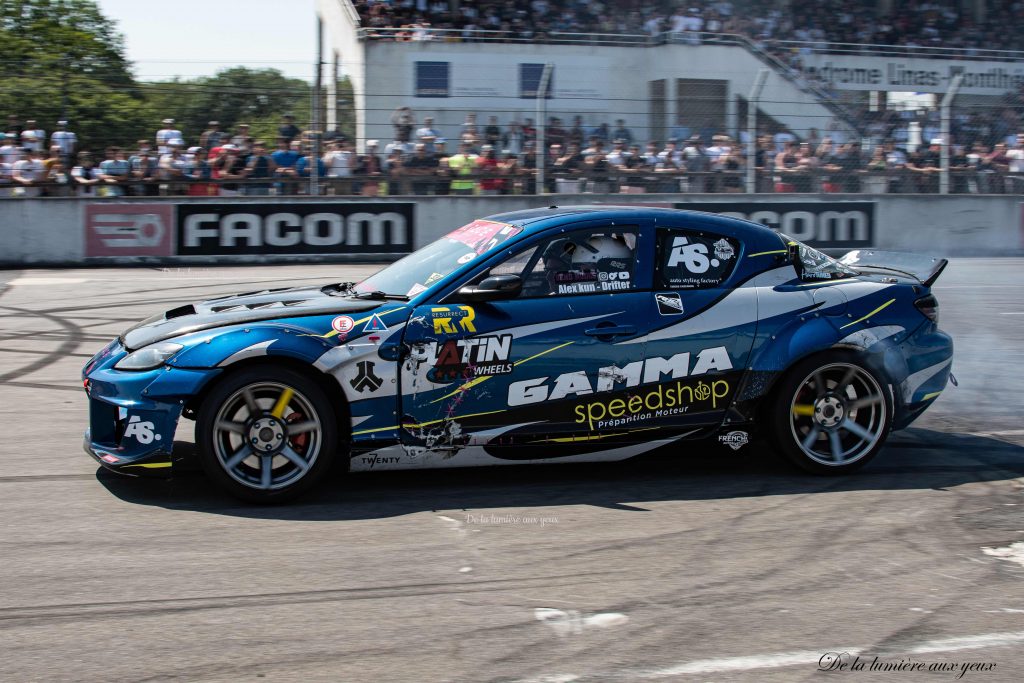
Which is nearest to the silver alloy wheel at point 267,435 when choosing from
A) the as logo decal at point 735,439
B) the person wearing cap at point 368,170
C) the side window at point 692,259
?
the side window at point 692,259

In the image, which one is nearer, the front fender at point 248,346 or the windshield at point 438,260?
the front fender at point 248,346

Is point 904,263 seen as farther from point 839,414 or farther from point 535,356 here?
point 535,356

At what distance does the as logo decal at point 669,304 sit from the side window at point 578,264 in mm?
159

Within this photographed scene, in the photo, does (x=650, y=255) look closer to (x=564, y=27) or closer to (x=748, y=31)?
(x=564, y=27)

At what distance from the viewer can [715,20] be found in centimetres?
2675

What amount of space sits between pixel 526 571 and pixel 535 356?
4.26ft

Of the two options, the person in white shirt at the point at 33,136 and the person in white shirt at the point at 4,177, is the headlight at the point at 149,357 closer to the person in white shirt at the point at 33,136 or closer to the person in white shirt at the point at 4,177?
the person in white shirt at the point at 33,136

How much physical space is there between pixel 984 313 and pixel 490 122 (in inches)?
333

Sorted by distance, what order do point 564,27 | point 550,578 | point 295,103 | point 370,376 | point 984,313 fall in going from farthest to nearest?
1. point 564,27
2. point 295,103
3. point 984,313
4. point 370,376
5. point 550,578

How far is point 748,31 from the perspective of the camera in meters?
26.5

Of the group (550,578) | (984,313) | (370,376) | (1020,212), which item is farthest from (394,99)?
(550,578)

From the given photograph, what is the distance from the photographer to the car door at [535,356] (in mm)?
5324

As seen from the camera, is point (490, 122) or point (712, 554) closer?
point (712, 554)

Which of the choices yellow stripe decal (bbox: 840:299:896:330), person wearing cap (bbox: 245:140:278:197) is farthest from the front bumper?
person wearing cap (bbox: 245:140:278:197)
